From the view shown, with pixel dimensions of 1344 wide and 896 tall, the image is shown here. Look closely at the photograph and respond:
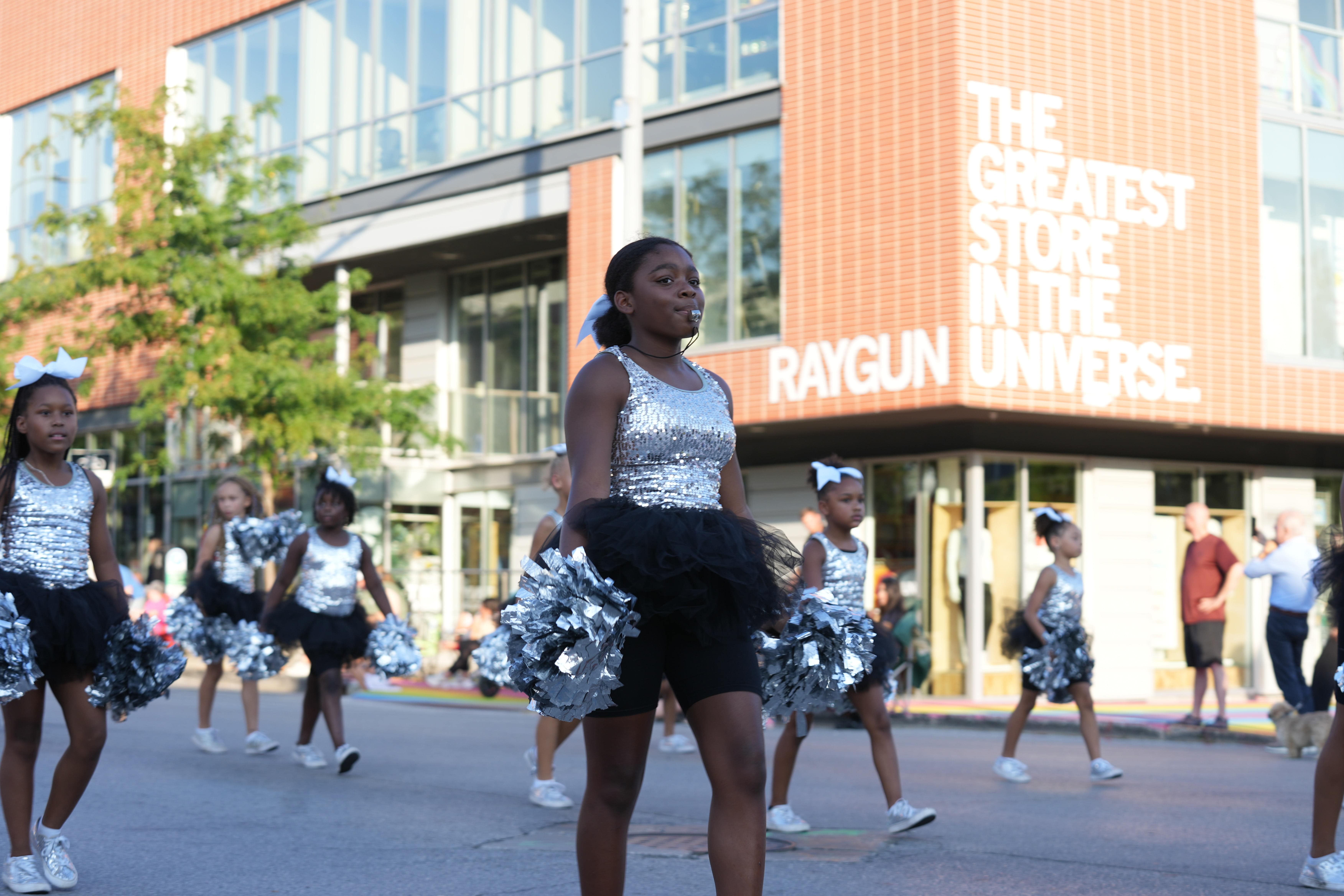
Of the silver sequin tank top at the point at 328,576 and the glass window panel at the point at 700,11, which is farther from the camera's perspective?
the glass window panel at the point at 700,11

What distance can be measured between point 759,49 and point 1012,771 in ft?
40.8

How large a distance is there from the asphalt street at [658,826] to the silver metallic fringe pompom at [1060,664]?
2.02ft

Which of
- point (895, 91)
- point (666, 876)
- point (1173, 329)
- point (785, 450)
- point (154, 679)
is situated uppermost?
point (895, 91)

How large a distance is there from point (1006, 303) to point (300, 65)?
1433 centimetres

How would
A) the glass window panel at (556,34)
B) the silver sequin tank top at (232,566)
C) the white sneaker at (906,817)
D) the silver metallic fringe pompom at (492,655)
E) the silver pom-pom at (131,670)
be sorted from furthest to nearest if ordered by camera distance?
1. the glass window panel at (556,34)
2. the silver sequin tank top at (232,566)
3. the silver metallic fringe pompom at (492,655)
4. the white sneaker at (906,817)
5. the silver pom-pom at (131,670)

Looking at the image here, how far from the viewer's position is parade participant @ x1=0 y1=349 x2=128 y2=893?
5906 mm

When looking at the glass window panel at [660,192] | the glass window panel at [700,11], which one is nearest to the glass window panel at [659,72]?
the glass window panel at [700,11]

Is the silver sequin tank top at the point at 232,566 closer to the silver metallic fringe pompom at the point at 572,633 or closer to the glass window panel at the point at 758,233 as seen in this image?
the silver metallic fringe pompom at the point at 572,633

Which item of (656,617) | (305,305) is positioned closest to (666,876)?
(656,617)

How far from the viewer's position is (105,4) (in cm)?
3191

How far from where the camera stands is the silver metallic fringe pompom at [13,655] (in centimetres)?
551

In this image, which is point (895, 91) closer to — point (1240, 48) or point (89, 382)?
point (1240, 48)


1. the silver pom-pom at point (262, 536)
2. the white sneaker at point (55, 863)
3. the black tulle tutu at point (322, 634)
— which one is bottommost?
the white sneaker at point (55, 863)

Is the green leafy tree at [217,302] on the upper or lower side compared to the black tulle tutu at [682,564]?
upper
